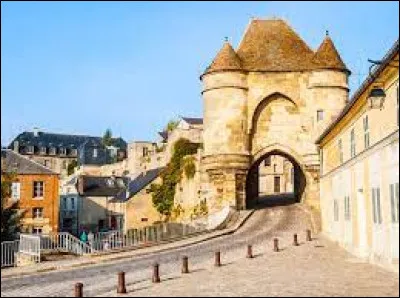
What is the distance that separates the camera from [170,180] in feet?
173

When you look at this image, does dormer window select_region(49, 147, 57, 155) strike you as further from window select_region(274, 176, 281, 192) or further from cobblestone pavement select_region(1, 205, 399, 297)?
cobblestone pavement select_region(1, 205, 399, 297)

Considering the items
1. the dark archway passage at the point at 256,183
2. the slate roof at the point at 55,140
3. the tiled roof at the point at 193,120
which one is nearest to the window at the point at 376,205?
the dark archway passage at the point at 256,183

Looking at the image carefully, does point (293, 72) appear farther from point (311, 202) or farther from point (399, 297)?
point (399, 297)

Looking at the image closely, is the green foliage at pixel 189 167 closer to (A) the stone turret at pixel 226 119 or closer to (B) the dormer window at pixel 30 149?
(A) the stone turret at pixel 226 119

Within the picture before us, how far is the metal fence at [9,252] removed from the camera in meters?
29.6

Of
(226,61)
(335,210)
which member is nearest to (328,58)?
(226,61)

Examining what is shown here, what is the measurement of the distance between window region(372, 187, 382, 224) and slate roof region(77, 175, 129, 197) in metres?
52.5

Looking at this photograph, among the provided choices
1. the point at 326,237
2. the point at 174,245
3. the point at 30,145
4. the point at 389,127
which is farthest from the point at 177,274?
the point at 30,145

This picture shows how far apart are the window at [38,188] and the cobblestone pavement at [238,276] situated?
87.8 ft

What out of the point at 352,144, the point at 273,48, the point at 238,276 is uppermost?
the point at 273,48

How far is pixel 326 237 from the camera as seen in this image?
29547 millimetres

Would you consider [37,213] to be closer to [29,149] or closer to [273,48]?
[273,48]

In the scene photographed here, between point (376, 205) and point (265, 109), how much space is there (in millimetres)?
21852

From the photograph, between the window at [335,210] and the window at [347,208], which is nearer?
the window at [347,208]
